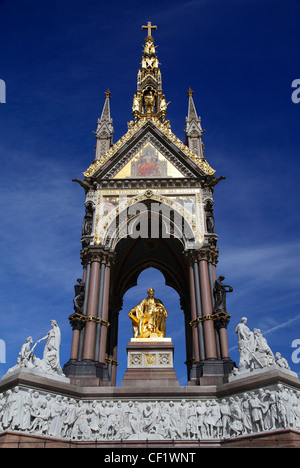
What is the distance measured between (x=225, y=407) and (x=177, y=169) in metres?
13.2

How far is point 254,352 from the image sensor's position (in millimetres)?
15664

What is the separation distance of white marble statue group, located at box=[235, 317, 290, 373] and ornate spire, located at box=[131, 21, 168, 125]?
1759cm

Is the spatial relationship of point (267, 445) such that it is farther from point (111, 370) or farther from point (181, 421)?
point (111, 370)

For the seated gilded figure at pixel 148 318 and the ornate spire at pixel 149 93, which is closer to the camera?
the seated gilded figure at pixel 148 318

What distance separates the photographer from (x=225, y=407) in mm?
15602

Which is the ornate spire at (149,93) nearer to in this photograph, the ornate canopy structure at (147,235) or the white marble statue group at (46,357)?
the ornate canopy structure at (147,235)

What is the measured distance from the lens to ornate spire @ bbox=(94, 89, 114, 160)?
83.6 feet

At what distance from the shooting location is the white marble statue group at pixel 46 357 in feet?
50.5

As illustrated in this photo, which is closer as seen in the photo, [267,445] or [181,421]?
[267,445]

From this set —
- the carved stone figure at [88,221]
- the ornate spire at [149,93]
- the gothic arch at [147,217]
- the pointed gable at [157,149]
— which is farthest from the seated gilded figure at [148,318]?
the ornate spire at [149,93]

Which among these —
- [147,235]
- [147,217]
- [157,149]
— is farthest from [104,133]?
[147,235]

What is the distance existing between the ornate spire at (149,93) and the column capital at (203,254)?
1209cm

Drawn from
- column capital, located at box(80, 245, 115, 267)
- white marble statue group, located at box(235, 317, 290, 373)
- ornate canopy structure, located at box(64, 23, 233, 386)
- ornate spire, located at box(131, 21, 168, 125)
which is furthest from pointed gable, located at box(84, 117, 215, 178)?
white marble statue group, located at box(235, 317, 290, 373)
